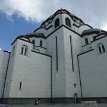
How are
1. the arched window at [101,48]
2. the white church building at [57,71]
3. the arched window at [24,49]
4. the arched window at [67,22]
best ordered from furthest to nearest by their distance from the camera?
the arched window at [67,22] < the arched window at [24,49] < the arched window at [101,48] < the white church building at [57,71]

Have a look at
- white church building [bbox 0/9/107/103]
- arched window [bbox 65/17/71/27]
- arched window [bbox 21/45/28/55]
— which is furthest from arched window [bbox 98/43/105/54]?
arched window [bbox 21/45/28/55]

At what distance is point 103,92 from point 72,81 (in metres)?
5.25

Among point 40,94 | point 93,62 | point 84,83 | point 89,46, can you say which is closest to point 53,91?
point 40,94

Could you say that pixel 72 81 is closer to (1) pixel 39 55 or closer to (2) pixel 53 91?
(2) pixel 53 91

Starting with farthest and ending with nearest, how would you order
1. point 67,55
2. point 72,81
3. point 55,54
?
point 55,54 → point 67,55 → point 72,81

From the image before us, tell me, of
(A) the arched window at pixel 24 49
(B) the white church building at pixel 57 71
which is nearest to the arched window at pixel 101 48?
(B) the white church building at pixel 57 71

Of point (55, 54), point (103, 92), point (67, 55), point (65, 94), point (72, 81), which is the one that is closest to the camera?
point (103, 92)

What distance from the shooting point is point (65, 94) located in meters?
19.9

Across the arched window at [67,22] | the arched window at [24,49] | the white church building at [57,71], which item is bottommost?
the white church building at [57,71]

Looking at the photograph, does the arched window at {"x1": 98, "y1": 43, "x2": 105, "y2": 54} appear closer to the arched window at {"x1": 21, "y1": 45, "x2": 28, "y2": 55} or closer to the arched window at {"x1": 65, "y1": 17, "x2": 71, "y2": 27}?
the arched window at {"x1": 65, "y1": 17, "x2": 71, "y2": 27}

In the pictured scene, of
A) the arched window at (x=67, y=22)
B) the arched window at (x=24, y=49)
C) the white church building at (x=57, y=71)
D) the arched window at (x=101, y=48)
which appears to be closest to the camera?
the white church building at (x=57, y=71)

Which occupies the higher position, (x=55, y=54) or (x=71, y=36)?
(x=71, y=36)

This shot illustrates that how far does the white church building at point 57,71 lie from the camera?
19181 millimetres

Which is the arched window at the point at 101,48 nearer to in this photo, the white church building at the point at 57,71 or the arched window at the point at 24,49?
the white church building at the point at 57,71
